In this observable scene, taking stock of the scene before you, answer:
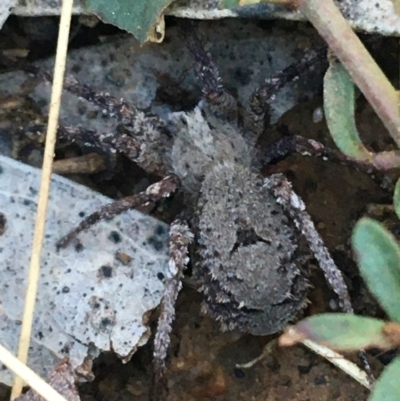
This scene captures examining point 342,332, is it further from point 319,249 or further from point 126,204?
point 126,204

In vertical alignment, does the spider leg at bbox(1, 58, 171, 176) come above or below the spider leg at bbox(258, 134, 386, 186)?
above

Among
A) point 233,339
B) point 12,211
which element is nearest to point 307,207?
point 233,339

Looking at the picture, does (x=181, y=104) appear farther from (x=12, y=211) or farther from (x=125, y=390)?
(x=125, y=390)

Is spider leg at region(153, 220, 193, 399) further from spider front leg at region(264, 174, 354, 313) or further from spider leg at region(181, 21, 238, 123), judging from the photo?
spider leg at region(181, 21, 238, 123)

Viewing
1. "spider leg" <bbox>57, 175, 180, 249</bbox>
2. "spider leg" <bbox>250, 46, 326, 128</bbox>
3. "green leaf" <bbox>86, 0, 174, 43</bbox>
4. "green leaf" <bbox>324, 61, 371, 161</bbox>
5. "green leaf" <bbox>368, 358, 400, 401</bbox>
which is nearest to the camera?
"green leaf" <bbox>368, 358, 400, 401</bbox>

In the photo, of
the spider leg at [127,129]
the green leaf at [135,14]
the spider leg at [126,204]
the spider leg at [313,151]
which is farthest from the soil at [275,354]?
the green leaf at [135,14]

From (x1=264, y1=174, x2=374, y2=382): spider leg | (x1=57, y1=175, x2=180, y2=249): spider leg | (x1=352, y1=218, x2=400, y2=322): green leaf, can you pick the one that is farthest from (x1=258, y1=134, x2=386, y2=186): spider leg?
(x1=352, y1=218, x2=400, y2=322): green leaf

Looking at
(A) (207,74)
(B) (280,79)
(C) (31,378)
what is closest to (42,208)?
(C) (31,378)
